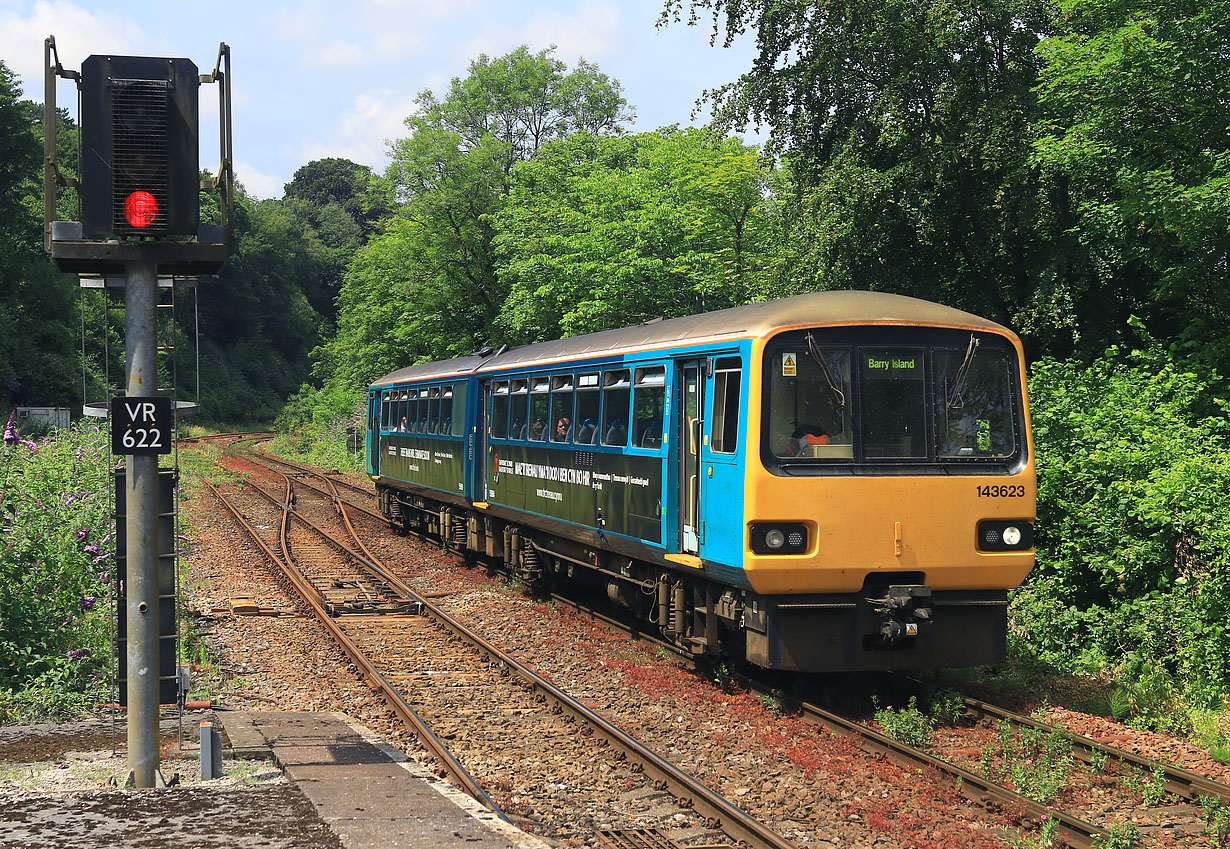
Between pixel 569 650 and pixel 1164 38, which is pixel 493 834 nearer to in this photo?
pixel 569 650

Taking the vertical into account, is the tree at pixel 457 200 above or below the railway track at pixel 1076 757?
above

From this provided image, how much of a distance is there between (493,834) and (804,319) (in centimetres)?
465

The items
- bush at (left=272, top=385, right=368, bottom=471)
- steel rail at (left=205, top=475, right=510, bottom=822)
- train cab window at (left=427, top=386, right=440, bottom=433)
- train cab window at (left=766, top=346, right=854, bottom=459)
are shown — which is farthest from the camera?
bush at (left=272, top=385, right=368, bottom=471)

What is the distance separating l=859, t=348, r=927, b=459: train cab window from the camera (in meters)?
8.87

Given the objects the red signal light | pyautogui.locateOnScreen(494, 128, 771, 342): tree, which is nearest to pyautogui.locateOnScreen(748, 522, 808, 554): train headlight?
the red signal light

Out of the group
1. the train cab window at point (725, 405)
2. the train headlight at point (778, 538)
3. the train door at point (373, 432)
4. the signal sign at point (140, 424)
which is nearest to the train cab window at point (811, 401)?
the train cab window at point (725, 405)

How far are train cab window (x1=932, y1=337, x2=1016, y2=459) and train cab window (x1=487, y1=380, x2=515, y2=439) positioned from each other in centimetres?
771

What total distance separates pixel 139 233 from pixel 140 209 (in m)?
0.14

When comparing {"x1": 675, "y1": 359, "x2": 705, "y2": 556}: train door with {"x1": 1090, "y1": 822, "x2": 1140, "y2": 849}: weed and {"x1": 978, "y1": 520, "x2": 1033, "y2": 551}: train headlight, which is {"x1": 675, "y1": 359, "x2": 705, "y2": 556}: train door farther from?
{"x1": 1090, "y1": 822, "x2": 1140, "y2": 849}: weed

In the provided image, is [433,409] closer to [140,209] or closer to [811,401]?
[811,401]

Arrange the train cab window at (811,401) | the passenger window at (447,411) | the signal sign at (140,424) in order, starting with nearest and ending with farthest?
1. the signal sign at (140,424)
2. the train cab window at (811,401)
3. the passenger window at (447,411)

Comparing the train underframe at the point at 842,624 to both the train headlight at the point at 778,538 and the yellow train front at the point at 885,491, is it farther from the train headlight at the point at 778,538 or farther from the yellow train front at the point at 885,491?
the train headlight at the point at 778,538

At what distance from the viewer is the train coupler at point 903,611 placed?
8609mm

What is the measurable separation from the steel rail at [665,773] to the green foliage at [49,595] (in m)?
3.60
